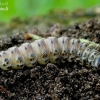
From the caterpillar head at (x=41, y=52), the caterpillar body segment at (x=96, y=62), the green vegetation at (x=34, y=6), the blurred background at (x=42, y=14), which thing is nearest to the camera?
the caterpillar body segment at (x=96, y=62)

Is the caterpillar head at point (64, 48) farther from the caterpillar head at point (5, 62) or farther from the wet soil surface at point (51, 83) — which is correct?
the caterpillar head at point (5, 62)

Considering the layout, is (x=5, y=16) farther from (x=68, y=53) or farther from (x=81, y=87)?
(x=81, y=87)

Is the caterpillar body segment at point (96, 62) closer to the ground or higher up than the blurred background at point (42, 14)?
closer to the ground

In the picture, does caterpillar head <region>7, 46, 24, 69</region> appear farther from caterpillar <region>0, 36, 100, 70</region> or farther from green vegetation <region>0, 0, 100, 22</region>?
green vegetation <region>0, 0, 100, 22</region>

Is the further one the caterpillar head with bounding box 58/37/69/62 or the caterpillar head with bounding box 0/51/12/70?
the caterpillar head with bounding box 58/37/69/62

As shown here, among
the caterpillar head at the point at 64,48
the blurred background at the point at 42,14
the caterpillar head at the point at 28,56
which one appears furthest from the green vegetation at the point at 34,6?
the caterpillar head at the point at 28,56

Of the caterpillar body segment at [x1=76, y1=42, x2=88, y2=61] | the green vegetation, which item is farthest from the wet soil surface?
the green vegetation

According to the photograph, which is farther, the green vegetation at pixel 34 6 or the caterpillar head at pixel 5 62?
the green vegetation at pixel 34 6
